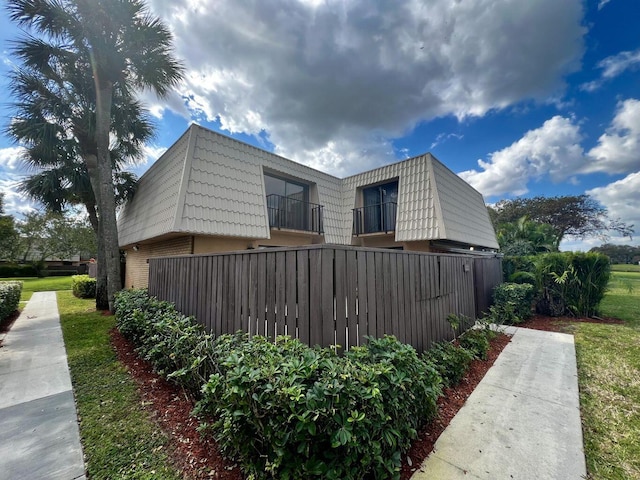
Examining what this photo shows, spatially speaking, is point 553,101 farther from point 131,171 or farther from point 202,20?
point 131,171

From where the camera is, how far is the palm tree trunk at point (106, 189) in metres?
8.58

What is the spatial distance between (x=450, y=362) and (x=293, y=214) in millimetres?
8432

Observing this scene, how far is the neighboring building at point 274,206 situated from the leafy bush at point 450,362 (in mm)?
5901

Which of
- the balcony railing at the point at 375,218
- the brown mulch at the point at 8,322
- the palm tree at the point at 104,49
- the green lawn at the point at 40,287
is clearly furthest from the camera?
the green lawn at the point at 40,287

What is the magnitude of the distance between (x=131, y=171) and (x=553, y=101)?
18077 millimetres

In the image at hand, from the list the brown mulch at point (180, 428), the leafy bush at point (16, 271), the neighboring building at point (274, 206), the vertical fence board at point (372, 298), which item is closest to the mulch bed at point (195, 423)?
the brown mulch at point (180, 428)

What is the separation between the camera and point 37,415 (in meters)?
3.06

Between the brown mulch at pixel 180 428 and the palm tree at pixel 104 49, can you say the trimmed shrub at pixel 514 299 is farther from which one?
the palm tree at pixel 104 49

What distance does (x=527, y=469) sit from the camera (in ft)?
7.23

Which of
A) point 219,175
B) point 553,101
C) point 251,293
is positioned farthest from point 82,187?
point 553,101

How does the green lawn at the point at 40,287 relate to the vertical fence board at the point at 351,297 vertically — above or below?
below

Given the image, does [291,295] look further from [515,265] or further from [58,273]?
[58,273]

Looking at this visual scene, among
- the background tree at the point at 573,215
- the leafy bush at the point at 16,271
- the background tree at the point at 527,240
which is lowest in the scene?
the leafy bush at the point at 16,271

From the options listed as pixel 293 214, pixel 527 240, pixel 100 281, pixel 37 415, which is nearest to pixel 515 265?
pixel 527 240
